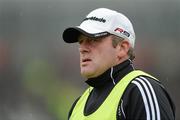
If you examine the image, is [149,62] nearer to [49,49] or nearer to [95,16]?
[49,49]

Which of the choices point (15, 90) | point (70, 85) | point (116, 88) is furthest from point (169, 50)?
point (116, 88)

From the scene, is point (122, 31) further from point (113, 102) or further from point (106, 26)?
point (113, 102)

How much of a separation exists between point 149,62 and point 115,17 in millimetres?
924

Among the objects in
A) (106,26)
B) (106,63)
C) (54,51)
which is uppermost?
(106,26)

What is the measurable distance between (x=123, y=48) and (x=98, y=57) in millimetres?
92

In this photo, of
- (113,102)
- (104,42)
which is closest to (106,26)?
(104,42)

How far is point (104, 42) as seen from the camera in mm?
1525

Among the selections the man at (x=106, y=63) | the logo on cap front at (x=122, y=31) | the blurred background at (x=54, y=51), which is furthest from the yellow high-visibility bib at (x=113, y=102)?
the blurred background at (x=54, y=51)

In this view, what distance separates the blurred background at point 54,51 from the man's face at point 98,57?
2.95 feet

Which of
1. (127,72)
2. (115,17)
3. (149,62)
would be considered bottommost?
(149,62)

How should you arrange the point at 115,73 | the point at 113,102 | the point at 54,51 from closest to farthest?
the point at 113,102
the point at 115,73
the point at 54,51

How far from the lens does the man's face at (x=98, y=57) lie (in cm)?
152

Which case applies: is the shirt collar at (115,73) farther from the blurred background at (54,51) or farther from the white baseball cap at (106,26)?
the blurred background at (54,51)

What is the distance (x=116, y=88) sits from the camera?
1447mm
